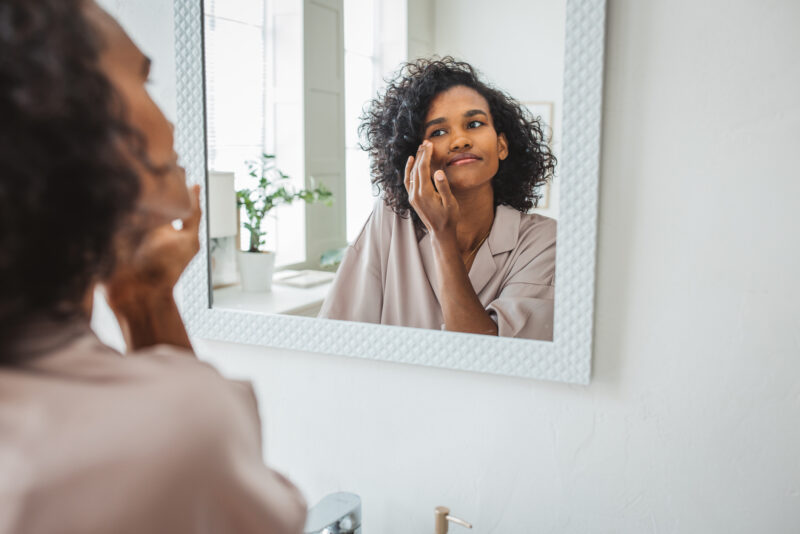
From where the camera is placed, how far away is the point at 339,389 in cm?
120

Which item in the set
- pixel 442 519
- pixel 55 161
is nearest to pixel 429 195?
pixel 442 519

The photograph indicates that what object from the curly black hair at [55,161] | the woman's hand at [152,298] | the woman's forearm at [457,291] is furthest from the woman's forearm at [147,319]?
the woman's forearm at [457,291]

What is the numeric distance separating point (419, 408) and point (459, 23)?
61 centimetres

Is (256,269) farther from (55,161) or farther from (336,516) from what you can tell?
(55,161)

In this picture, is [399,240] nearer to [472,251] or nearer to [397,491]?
[472,251]

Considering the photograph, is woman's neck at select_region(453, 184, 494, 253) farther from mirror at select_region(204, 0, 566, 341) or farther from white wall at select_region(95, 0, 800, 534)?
white wall at select_region(95, 0, 800, 534)

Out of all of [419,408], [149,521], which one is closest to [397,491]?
[419,408]

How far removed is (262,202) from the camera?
1181mm

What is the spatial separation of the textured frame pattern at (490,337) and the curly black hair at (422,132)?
5cm

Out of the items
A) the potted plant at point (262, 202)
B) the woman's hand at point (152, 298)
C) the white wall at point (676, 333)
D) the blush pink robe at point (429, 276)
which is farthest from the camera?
the potted plant at point (262, 202)

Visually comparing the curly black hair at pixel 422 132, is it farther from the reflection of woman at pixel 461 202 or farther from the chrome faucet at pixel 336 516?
the chrome faucet at pixel 336 516

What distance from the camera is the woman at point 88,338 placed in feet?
1.04

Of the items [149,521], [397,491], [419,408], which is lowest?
[397,491]

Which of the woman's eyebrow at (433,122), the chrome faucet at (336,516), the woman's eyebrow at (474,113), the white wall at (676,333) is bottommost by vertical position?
the chrome faucet at (336,516)
